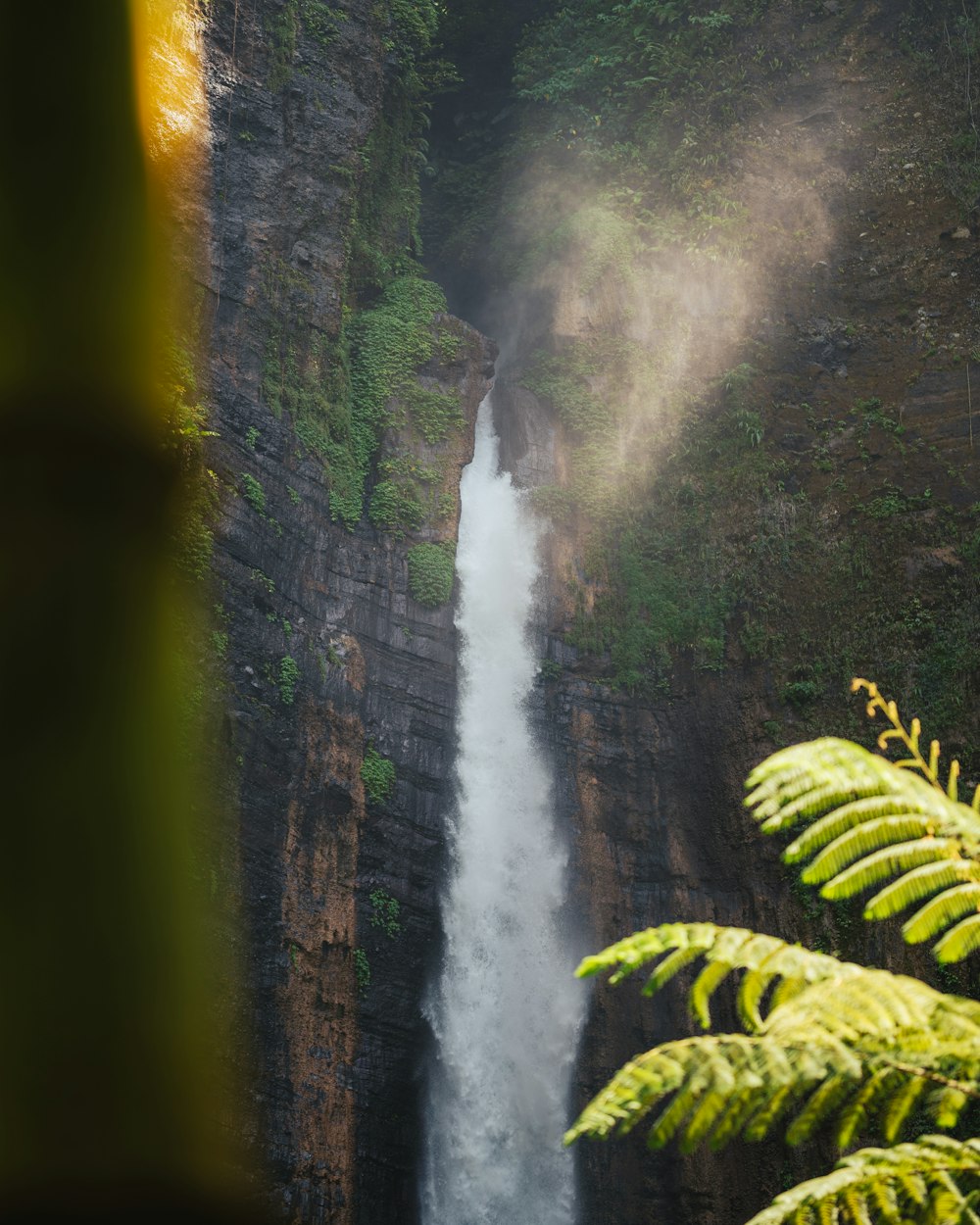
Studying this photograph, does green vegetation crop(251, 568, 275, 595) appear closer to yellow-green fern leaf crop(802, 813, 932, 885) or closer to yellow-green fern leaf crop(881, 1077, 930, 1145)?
yellow-green fern leaf crop(802, 813, 932, 885)

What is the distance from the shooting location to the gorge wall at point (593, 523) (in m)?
15.6

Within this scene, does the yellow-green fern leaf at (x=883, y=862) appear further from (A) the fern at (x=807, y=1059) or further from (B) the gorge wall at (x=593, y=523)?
(B) the gorge wall at (x=593, y=523)

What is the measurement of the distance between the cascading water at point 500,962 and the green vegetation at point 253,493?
4615 millimetres

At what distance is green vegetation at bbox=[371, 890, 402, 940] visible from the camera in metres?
16.4

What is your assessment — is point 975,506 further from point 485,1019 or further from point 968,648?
point 485,1019

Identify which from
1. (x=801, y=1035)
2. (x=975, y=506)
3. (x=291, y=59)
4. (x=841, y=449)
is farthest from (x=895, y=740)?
(x=291, y=59)

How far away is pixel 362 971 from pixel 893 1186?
496 inches

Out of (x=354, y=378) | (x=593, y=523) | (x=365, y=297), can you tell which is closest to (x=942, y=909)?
(x=593, y=523)

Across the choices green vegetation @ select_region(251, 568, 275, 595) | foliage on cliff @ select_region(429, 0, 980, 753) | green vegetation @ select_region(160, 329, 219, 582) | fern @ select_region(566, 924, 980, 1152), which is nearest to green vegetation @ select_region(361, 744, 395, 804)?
green vegetation @ select_region(251, 568, 275, 595)

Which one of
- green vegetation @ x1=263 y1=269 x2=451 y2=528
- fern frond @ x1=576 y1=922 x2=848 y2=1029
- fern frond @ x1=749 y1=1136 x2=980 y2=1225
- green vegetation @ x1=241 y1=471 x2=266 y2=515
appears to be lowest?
fern frond @ x1=749 y1=1136 x2=980 y2=1225

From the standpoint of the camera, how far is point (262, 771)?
15.5 meters

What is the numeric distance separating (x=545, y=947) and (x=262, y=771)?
574cm

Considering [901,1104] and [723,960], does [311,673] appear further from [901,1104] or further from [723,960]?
[901,1104]

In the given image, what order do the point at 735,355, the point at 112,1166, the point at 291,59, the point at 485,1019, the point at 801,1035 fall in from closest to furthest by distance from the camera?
the point at 801,1035, the point at 112,1166, the point at 485,1019, the point at 291,59, the point at 735,355
